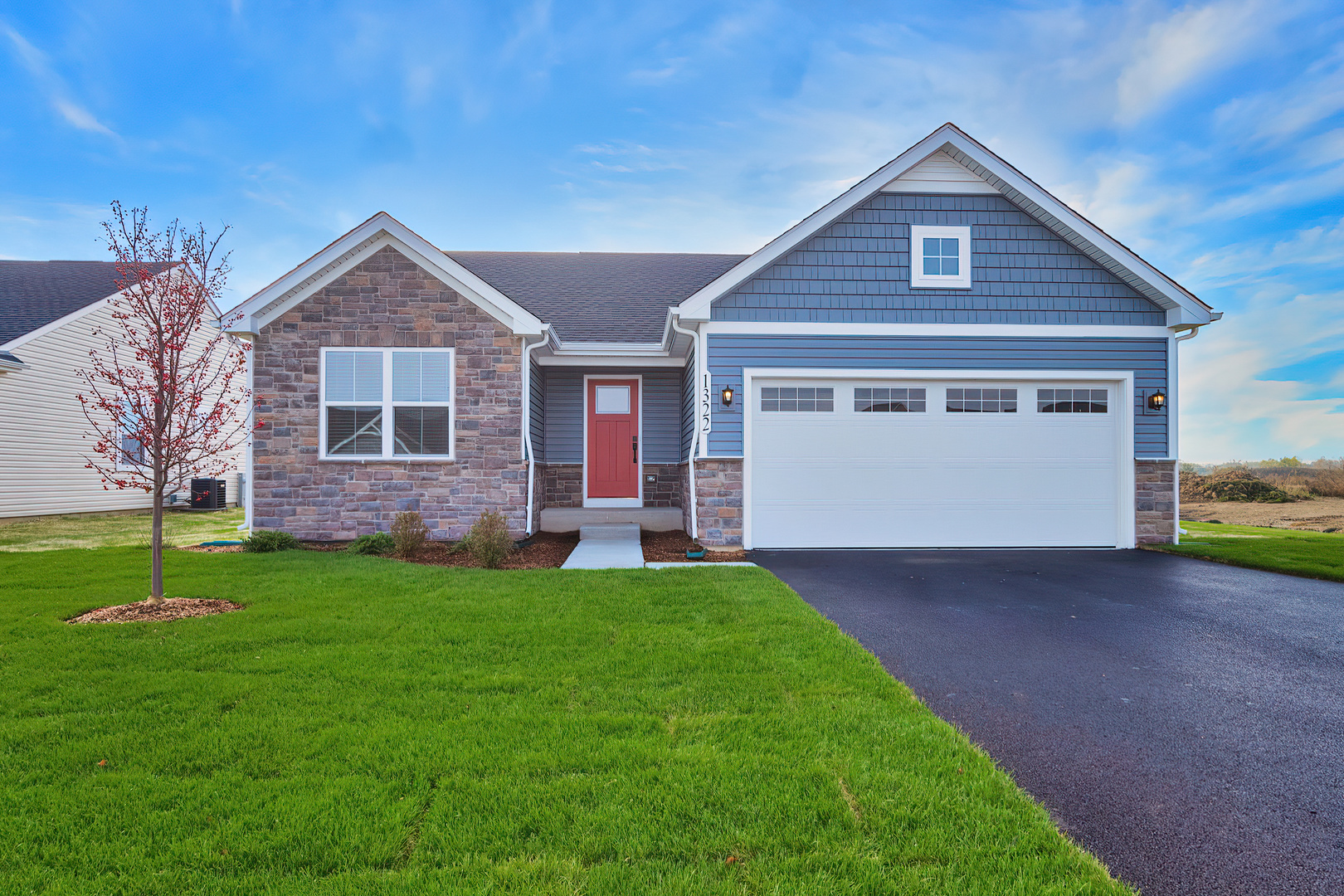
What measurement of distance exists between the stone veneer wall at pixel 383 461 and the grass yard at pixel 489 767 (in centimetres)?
454

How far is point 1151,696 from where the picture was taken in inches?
142

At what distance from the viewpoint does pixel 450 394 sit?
9.20 m

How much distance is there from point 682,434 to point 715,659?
23.3ft

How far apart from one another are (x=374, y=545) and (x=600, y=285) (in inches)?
299

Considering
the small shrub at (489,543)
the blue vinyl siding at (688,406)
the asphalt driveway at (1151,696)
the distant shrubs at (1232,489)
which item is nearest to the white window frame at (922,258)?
the blue vinyl siding at (688,406)

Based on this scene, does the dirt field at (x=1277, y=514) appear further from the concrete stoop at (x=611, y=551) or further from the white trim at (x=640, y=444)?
the concrete stoop at (x=611, y=551)

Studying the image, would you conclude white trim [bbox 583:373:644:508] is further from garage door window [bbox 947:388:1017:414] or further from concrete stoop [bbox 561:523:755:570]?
garage door window [bbox 947:388:1017:414]

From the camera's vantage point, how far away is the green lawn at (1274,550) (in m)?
7.36

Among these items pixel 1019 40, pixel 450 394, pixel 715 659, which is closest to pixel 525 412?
pixel 450 394

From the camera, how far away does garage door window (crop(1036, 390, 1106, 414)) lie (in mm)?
9172

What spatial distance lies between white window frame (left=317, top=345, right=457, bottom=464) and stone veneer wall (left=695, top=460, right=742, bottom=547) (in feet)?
12.9

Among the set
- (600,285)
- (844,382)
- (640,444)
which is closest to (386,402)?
(640,444)

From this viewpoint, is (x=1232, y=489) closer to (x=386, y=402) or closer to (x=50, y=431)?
(x=386, y=402)

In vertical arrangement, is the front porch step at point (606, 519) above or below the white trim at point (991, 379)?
below
